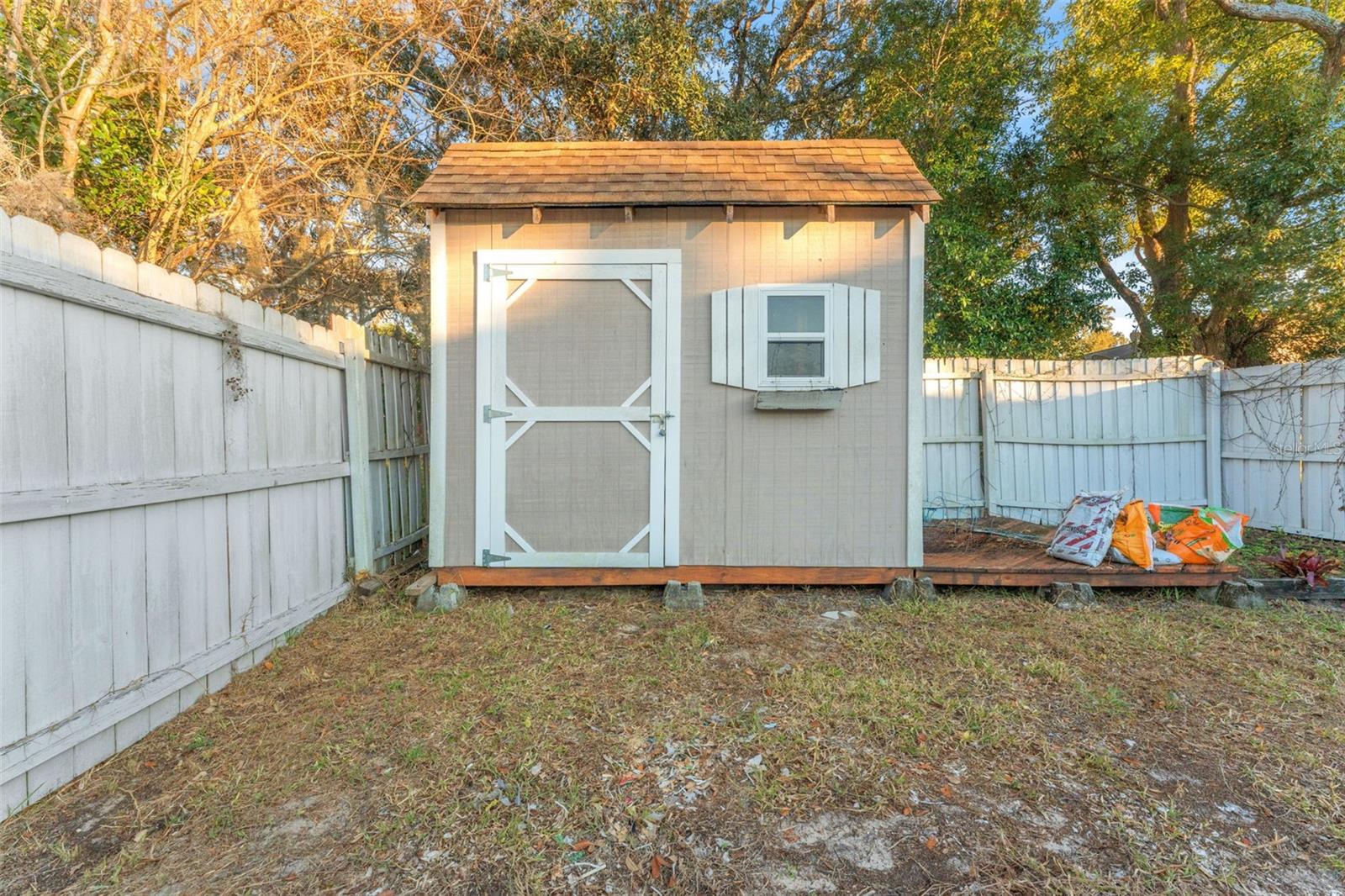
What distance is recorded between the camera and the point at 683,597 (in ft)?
13.1

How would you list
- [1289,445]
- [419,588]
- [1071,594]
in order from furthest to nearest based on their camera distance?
[1289,445]
[1071,594]
[419,588]

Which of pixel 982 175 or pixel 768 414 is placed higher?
pixel 982 175

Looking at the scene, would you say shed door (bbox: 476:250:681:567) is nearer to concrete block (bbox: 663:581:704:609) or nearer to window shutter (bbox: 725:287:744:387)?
concrete block (bbox: 663:581:704:609)

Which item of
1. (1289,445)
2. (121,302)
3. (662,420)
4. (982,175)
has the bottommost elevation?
(1289,445)

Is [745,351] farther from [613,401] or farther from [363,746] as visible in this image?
[363,746]

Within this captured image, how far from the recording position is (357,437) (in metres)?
4.12

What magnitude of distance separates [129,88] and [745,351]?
556 centimetres

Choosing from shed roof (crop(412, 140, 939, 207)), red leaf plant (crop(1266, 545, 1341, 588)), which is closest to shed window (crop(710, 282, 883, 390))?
shed roof (crop(412, 140, 939, 207))

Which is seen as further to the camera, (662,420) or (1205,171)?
(1205,171)

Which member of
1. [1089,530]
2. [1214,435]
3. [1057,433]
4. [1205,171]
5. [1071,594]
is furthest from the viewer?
[1205,171]

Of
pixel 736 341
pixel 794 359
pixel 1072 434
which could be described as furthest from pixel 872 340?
pixel 1072 434

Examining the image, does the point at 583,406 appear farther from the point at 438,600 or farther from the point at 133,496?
the point at 133,496

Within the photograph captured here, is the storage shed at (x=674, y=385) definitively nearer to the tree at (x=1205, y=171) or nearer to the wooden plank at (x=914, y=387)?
the wooden plank at (x=914, y=387)

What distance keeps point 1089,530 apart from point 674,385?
3.22m
